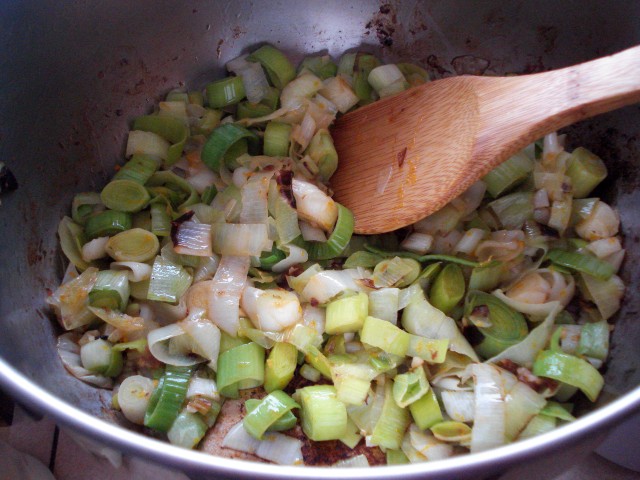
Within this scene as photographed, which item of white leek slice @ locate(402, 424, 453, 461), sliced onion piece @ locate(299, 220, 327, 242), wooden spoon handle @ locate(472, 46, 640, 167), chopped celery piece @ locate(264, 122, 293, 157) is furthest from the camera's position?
chopped celery piece @ locate(264, 122, 293, 157)

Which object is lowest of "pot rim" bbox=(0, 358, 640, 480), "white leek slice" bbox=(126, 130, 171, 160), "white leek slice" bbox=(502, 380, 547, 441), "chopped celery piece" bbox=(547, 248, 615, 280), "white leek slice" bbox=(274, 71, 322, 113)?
"white leek slice" bbox=(502, 380, 547, 441)

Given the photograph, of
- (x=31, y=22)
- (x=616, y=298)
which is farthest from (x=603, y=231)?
(x=31, y=22)

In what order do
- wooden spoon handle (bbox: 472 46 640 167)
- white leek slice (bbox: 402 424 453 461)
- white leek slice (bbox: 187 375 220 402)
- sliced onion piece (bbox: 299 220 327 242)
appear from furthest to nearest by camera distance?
sliced onion piece (bbox: 299 220 327 242) < white leek slice (bbox: 187 375 220 402) < white leek slice (bbox: 402 424 453 461) < wooden spoon handle (bbox: 472 46 640 167)

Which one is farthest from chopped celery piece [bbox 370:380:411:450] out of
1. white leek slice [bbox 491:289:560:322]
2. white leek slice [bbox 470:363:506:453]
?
white leek slice [bbox 491:289:560:322]

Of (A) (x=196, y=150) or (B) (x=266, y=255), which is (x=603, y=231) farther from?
(A) (x=196, y=150)

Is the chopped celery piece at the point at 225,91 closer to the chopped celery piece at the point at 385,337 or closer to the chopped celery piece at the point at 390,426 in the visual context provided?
the chopped celery piece at the point at 385,337

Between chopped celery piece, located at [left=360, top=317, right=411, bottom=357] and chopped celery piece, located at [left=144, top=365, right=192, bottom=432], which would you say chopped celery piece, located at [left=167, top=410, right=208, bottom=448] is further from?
chopped celery piece, located at [left=360, top=317, right=411, bottom=357]

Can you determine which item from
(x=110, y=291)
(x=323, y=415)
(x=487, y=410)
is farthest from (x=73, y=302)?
(x=487, y=410)
